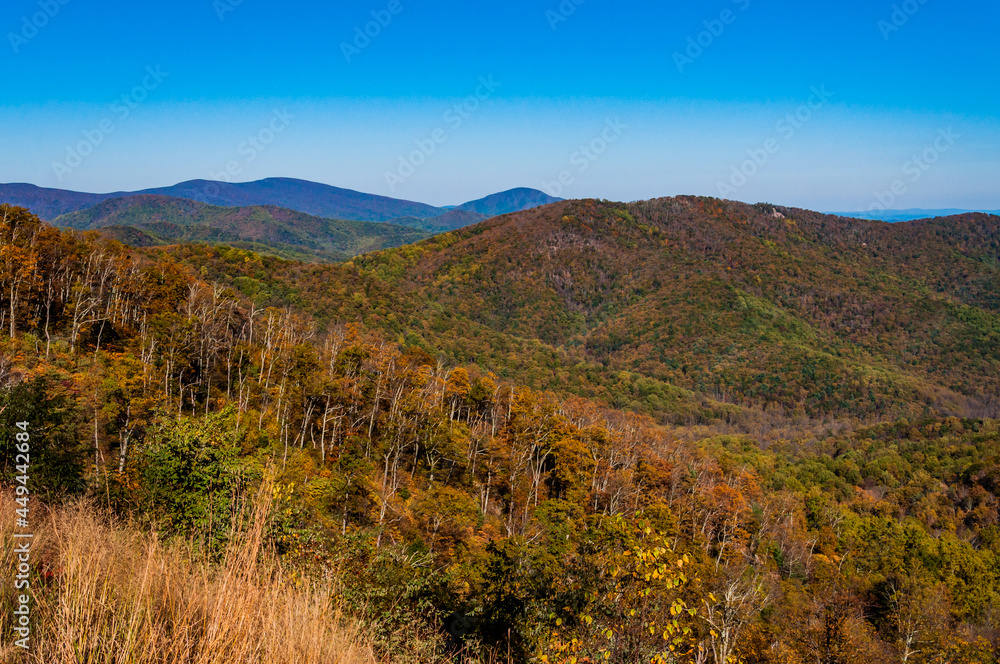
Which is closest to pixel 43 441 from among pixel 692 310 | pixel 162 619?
pixel 162 619

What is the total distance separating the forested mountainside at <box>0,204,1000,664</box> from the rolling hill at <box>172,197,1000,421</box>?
4.65 ft

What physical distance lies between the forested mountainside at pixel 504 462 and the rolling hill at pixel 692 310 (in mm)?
1418

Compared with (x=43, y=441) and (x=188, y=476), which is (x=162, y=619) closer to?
(x=188, y=476)

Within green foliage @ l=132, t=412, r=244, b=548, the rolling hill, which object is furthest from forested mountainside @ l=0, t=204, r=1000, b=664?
the rolling hill

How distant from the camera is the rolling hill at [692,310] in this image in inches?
4163

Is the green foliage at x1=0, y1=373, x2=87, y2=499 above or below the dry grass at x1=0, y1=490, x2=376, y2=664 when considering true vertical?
below

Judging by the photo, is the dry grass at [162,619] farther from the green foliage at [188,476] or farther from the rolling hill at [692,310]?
the rolling hill at [692,310]

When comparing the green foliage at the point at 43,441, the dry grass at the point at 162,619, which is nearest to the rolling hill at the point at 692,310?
the green foliage at the point at 43,441

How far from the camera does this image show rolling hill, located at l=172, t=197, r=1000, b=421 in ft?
347

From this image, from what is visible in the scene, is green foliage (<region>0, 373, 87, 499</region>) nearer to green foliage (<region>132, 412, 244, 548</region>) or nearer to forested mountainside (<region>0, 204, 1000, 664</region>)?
forested mountainside (<region>0, 204, 1000, 664</region>)

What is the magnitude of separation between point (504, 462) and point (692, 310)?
126588 mm

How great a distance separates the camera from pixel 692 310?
15175 centimetres

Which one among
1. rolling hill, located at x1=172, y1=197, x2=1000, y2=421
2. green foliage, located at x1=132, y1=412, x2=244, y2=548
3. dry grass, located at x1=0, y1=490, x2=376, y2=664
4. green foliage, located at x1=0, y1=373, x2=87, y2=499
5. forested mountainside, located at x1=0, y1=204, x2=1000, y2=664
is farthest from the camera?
rolling hill, located at x1=172, y1=197, x2=1000, y2=421

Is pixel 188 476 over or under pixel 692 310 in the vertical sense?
under
